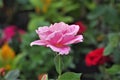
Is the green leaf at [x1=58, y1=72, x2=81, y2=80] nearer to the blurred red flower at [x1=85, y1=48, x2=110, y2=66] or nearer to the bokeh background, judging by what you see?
the bokeh background

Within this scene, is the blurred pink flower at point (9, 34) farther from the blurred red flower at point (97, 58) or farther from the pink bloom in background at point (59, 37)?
the pink bloom in background at point (59, 37)

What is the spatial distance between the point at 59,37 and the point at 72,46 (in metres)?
1.00

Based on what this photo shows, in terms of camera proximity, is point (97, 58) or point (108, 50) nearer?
point (108, 50)

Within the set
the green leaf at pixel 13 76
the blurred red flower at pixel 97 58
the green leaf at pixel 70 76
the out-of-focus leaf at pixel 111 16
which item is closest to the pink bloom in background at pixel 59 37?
the green leaf at pixel 70 76

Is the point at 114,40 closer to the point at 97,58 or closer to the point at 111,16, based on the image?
the point at 97,58

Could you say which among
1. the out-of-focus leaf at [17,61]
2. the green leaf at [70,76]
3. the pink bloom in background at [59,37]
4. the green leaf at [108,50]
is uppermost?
the pink bloom in background at [59,37]

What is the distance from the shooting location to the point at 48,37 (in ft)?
3.46

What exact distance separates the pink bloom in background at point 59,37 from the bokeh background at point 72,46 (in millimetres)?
422

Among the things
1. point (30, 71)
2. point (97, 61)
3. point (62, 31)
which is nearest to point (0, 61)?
point (30, 71)

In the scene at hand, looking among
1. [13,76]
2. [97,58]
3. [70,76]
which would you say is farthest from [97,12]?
[70,76]

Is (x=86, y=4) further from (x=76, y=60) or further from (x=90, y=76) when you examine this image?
(x=90, y=76)

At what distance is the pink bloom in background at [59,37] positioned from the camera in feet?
3.46

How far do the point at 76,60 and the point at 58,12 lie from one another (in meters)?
0.53

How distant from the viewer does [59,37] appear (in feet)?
3.49
